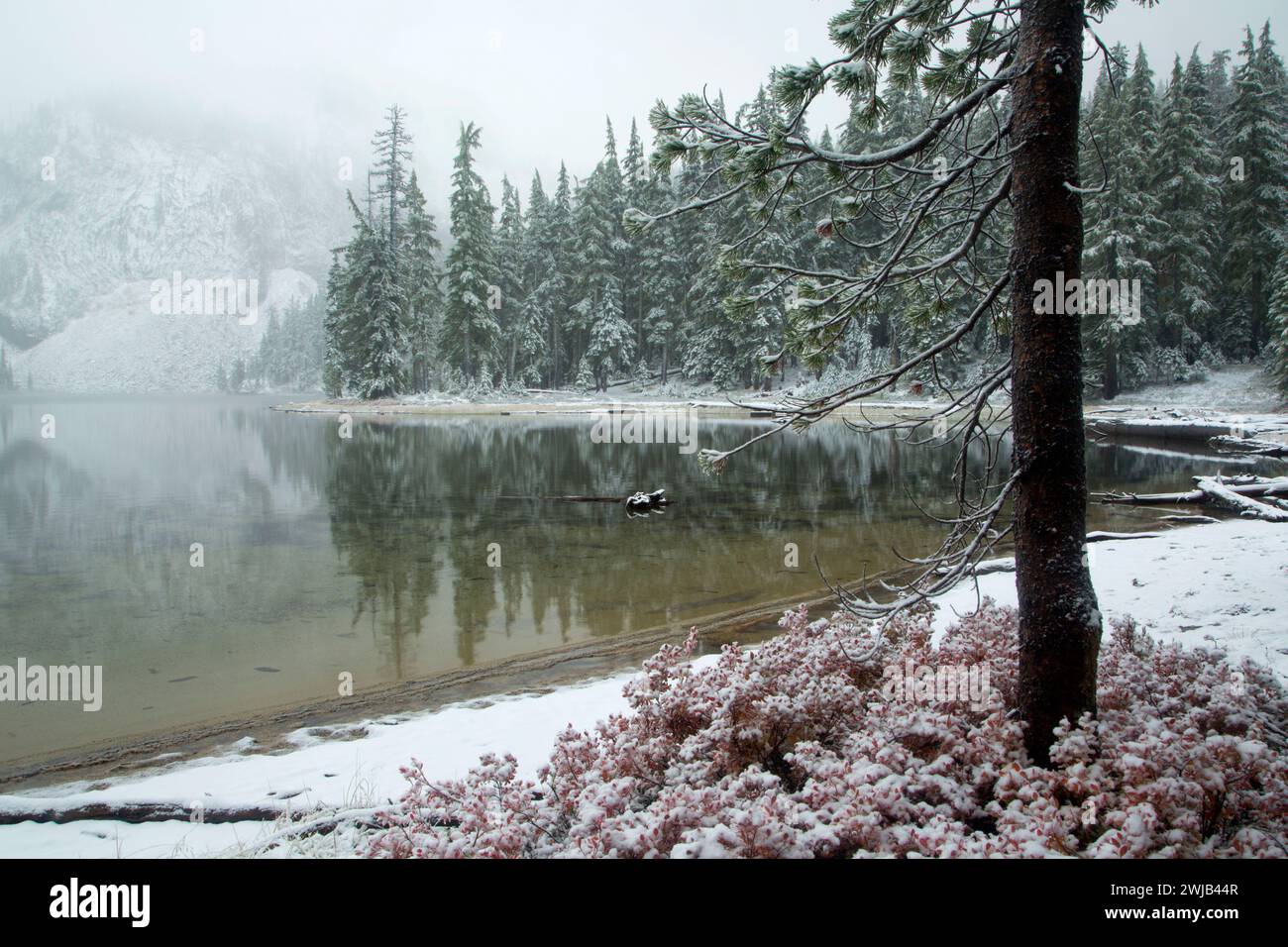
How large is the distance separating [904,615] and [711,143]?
3.86m

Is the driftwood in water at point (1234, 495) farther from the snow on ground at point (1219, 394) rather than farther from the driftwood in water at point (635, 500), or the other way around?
the snow on ground at point (1219, 394)

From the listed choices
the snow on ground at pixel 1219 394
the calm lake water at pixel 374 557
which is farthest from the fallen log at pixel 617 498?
the snow on ground at pixel 1219 394

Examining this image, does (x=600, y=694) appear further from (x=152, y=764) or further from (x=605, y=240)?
(x=605, y=240)

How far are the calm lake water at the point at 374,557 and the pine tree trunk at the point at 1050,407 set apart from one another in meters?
6.75

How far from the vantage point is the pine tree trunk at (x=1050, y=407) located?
155 inches

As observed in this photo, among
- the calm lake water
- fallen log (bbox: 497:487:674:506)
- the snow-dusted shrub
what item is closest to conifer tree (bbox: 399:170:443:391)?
the calm lake water

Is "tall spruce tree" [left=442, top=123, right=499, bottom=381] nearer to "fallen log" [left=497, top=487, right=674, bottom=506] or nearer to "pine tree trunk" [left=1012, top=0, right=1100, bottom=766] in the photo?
"fallen log" [left=497, top=487, right=674, bottom=506]

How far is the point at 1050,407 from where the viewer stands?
13.0 feet

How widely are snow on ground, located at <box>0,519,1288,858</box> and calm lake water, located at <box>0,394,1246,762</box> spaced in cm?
184

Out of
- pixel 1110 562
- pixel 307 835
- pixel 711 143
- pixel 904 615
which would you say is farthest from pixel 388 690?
pixel 1110 562

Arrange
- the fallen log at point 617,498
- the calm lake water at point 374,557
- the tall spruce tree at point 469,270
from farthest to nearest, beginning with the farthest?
1. the tall spruce tree at point 469,270
2. the fallen log at point 617,498
3. the calm lake water at point 374,557

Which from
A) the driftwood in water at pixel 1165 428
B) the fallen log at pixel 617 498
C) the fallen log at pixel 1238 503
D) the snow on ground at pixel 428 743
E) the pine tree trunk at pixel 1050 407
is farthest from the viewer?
the driftwood in water at pixel 1165 428

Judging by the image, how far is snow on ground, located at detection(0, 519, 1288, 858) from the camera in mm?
4441

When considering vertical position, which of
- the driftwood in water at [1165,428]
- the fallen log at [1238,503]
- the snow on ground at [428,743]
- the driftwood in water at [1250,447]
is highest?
the driftwood in water at [1165,428]
